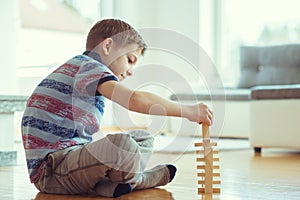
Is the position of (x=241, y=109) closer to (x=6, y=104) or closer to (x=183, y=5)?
(x=183, y=5)

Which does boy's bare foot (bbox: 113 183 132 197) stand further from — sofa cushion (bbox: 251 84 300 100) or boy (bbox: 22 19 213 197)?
sofa cushion (bbox: 251 84 300 100)

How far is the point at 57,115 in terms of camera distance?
1.63 meters

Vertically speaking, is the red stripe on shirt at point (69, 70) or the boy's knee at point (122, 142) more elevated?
the red stripe on shirt at point (69, 70)

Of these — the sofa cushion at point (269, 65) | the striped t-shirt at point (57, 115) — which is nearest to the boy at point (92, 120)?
the striped t-shirt at point (57, 115)

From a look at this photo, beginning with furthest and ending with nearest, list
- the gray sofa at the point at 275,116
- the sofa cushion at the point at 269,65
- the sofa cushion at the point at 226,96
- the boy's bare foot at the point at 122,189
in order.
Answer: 1. the sofa cushion at the point at 269,65
2. the sofa cushion at the point at 226,96
3. the gray sofa at the point at 275,116
4. the boy's bare foot at the point at 122,189

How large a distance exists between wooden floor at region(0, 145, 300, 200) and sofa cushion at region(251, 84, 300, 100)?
0.37 metres

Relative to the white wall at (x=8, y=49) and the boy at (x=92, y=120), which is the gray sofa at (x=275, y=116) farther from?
the white wall at (x=8, y=49)

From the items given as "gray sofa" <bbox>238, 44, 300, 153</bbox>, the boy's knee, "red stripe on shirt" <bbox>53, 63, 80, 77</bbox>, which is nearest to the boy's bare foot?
the boy's knee

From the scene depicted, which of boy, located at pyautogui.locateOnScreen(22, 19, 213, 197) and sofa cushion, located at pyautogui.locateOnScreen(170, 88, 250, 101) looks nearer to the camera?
boy, located at pyautogui.locateOnScreen(22, 19, 213, 197)

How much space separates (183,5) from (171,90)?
149cm

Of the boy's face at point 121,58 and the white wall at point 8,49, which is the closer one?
the boy's face at point 121,58

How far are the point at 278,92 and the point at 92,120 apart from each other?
180 centimetres

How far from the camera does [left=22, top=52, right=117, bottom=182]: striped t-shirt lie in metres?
1.63

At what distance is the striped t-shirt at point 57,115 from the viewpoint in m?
1.63
